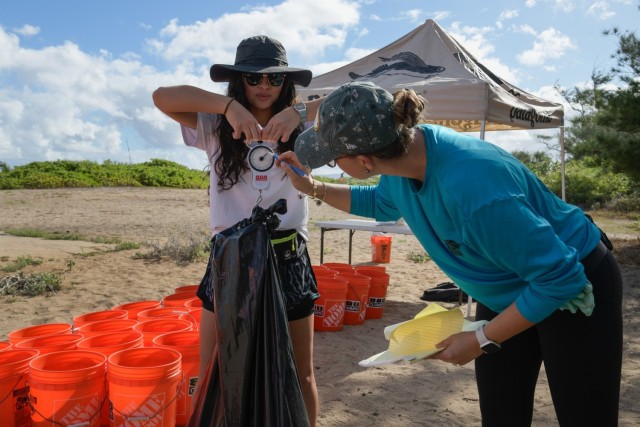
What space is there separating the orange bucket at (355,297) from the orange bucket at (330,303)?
21cm

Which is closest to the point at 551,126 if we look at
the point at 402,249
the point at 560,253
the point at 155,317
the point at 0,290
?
the point at 402,249

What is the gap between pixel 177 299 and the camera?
13.7 ft

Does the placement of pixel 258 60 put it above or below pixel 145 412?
above

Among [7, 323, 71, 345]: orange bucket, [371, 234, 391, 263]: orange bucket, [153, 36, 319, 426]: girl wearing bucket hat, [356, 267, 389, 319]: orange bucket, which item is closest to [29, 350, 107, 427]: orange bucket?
[7, 323, 71, 345]: orange bucket

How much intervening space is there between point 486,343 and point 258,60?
1.39 metres

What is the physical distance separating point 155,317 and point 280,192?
6.07 feet

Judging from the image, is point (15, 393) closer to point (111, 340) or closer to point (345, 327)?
point (111, 340)

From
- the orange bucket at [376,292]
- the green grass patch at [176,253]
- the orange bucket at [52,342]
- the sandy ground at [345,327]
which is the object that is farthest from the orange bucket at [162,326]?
the green grass patch at [176,253]

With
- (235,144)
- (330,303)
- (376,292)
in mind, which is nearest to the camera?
(235,144)

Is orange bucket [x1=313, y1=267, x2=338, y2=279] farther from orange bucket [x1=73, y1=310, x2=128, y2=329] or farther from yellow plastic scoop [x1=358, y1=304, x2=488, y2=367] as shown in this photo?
yellow plastic scoop [x1=358, y1=304, x2=488, y2=367]

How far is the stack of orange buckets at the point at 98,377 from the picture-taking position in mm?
2453

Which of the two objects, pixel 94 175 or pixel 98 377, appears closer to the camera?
pixel 98 377

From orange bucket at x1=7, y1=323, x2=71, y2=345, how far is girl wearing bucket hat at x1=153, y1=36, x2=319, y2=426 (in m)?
1.70

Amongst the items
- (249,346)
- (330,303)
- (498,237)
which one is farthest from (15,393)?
(330,303)
